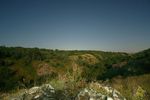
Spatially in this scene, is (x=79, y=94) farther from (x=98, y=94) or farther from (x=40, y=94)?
(x=40, y=94)

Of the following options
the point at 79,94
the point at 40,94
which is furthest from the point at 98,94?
the point at 40,94

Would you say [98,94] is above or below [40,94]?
above

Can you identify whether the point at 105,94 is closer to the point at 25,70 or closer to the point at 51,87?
the point at 51,87

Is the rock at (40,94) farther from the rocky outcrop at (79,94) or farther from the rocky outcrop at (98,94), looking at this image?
the rocky outcrop at (98,94)

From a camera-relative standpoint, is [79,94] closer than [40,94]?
Yes

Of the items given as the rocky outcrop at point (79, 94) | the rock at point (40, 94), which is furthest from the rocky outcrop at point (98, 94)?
the rock at point (40, 94)

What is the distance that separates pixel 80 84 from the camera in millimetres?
7664

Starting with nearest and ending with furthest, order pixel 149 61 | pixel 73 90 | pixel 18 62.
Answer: pixel 73 90 → pixel 149 61 → pixel 18 62

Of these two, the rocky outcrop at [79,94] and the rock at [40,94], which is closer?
the rocky outcrop at [79,94]

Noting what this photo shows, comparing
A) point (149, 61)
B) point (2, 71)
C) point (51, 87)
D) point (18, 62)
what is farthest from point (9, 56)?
point (51, 87)

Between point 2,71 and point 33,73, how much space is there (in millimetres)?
5080

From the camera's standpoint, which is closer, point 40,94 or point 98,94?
point 98,94

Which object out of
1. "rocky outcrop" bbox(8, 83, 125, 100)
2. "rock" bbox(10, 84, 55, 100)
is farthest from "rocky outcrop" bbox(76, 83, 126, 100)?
"rock" bbox(10, 84, 55, 100)

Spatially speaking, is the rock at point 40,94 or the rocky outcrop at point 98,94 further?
the rock at point 40,94
